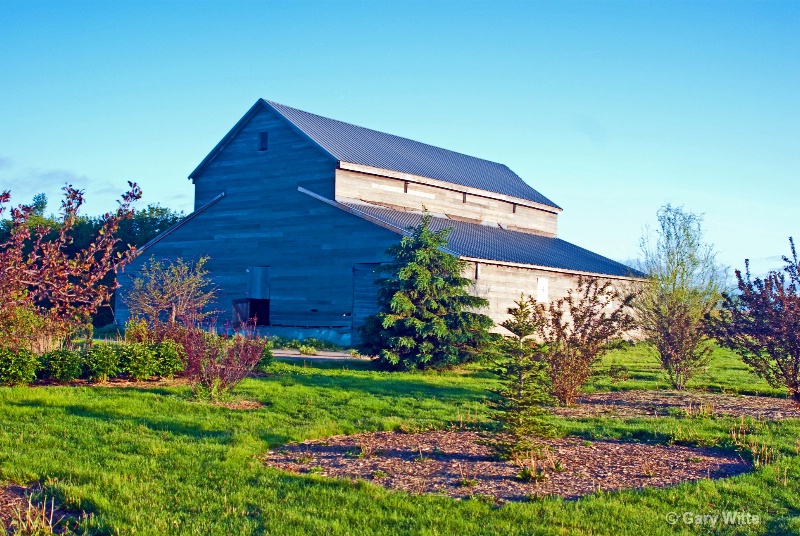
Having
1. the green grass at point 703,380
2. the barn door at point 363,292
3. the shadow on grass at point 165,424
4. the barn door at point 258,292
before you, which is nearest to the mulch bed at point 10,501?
the shadow on grass at point 165,424

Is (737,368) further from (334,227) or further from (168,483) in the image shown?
(168,483)

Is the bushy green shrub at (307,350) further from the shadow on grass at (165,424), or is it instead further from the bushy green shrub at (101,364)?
the shadow on grass at (165,424)

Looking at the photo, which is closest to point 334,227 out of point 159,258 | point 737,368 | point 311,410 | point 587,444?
point 159,258

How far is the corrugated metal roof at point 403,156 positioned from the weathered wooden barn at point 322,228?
121 millimetres

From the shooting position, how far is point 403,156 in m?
40.2

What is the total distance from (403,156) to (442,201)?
3228 millimetres

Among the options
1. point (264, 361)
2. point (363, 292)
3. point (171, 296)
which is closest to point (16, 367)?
point (264, 361)

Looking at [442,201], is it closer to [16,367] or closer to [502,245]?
[502,245]

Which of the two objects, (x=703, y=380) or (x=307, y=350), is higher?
(x=307, y=350)

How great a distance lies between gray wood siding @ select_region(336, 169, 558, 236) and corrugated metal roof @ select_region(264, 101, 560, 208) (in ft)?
2.04

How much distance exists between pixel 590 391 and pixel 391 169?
64.3 feet

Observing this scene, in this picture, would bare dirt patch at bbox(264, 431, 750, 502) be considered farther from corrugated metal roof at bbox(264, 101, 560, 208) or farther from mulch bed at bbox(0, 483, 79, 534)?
corrugated metal roof at bbox(264, 101, 560, 208)

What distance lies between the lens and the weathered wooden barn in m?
31.9

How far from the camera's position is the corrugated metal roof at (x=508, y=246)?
32.2 m
